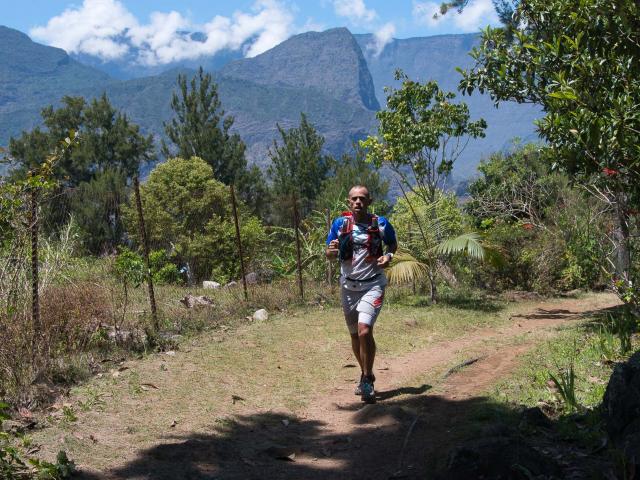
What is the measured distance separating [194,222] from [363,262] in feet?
38.1

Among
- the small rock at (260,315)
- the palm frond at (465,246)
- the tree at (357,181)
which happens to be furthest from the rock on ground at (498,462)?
the tree at (357,181)

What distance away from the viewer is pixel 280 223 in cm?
2353

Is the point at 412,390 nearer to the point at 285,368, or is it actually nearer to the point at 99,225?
the point at 285,368

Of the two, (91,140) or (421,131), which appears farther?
(91,140)

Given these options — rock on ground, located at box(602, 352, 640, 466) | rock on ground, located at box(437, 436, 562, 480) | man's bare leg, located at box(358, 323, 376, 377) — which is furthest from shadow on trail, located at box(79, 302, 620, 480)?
man's bare leg, located at box(358, 323, 376, 377)

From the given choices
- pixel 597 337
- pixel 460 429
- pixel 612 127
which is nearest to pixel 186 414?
pixel 460 429

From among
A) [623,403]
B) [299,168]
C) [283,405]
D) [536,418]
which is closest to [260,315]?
[283,405]

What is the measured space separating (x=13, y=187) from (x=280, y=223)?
17383mm

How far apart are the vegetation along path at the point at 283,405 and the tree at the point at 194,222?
6099 millimetres

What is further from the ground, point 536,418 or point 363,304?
point 363,304

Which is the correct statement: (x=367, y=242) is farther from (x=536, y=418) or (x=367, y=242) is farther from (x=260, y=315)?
(x=260, y=315)

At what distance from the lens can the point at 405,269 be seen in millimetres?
11914

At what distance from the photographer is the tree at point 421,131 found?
538 inches

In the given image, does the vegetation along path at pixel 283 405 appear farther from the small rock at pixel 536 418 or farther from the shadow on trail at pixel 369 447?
the small rock at pixel 536 418
